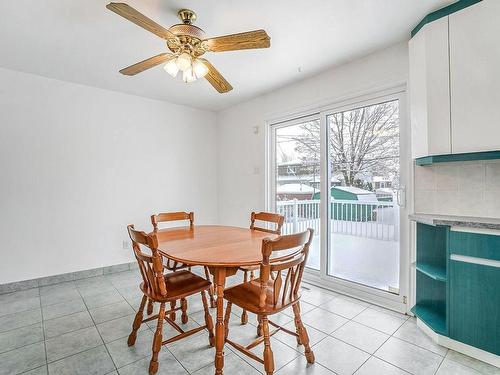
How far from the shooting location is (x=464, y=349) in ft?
5.95

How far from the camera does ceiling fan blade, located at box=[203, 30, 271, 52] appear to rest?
1.61 m

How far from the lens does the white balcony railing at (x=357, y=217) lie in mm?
2588

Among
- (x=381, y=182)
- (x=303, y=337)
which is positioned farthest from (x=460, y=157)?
(x=303, y=337)

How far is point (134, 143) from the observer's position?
3.75 metres

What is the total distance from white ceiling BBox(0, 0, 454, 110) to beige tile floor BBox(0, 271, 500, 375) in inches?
96.1

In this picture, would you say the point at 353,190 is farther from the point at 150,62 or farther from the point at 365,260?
the point at 150,62

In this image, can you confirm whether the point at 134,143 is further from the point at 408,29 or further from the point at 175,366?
the point at 408,29

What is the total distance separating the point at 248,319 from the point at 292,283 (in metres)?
0.91

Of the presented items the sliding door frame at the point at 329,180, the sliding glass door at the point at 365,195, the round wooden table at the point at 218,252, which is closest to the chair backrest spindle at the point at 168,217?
the round wooden table at the point at 218,252

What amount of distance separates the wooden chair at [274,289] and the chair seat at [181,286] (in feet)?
0.73

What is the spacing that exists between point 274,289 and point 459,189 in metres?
1.72

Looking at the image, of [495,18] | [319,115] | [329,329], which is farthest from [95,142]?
[495,18]

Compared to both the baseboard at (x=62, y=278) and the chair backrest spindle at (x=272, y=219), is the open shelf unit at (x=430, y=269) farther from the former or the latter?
the baseboard at (x=62, y=278)

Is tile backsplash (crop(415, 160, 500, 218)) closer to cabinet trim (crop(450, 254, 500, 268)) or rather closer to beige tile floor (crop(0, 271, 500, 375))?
cabinet trim (crop(450, 254, 500, 268))
